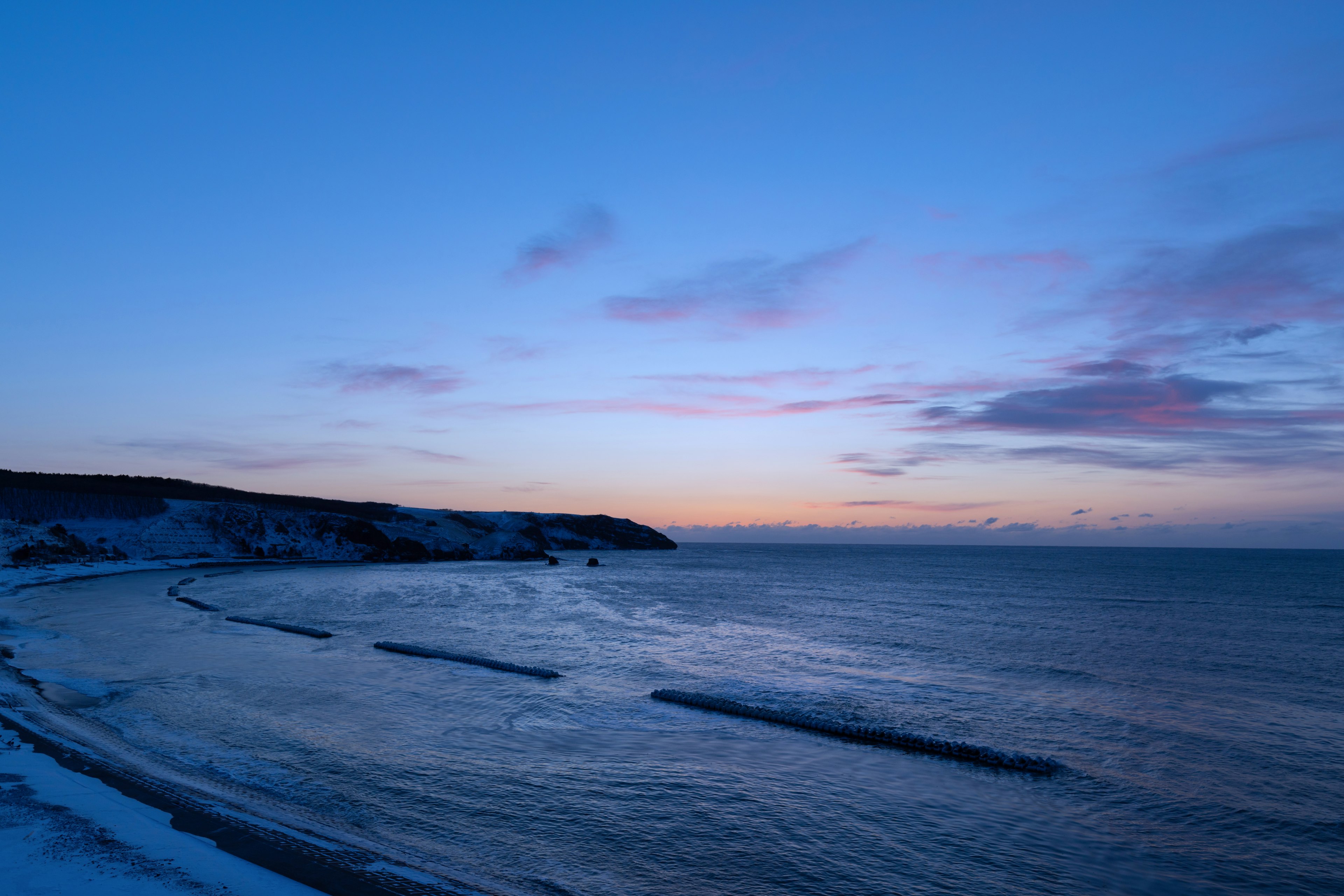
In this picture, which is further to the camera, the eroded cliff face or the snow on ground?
the eroded cliff face

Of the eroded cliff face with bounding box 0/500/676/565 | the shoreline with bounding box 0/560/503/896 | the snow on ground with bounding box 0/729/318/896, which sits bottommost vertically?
the eroded cliff face with bounding box 0/500/676/565

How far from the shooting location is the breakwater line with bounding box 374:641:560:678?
2988cm

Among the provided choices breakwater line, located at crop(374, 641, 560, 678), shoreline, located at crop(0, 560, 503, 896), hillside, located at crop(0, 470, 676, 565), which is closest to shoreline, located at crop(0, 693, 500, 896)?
shoreline, located at crop(0, 560, 503, 896)

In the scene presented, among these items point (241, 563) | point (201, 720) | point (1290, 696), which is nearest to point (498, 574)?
point (241, 563)

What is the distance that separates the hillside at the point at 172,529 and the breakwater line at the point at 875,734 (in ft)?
294

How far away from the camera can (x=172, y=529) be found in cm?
12344

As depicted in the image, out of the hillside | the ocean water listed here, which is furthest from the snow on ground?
the hillside

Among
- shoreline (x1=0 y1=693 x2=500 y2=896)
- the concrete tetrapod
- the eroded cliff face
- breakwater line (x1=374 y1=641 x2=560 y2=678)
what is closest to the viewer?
shoreline (x1=0 y1=693 x2=500 y2=896)

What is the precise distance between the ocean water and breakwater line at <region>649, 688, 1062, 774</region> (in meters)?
0.45

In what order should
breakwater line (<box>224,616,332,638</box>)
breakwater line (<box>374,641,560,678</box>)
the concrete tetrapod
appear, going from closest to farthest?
1. breakwater line (<box>374,641,560,678</box>)
2. breakwater line (<box>224,616,332,638</box>)
3. the concrete tetrapod

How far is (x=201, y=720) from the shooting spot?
66.9 ft

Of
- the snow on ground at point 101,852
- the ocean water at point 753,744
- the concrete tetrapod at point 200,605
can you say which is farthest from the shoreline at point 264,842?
the concrete tetrapod at point 200,605

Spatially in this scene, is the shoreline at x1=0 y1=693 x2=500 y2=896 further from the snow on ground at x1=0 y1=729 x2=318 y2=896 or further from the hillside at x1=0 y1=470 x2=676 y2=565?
the hillside at x1=0 y1=470 x2=676 y2=565

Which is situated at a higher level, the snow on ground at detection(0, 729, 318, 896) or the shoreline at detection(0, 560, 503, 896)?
the snow on ground at detection(0, 729, 318, 896)
